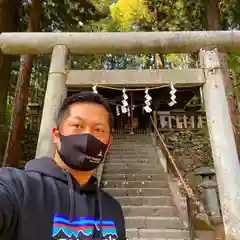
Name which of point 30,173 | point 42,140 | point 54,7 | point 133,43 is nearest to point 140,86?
point 133,43

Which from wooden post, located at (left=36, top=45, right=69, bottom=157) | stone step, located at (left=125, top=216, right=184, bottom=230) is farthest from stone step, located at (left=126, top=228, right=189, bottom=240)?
wooden post, located at (left=36, top=45, right=69, bottom=157)

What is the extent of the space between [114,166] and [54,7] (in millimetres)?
6055

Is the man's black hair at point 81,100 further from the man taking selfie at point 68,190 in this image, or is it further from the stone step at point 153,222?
the stone step at point 153,222

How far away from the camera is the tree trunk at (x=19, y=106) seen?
898cm

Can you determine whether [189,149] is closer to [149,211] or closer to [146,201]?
[146,201]

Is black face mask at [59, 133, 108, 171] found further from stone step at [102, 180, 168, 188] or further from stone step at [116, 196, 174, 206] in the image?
stone step at [102, 180, 168, 188]

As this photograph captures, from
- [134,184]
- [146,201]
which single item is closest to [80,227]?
[146,201]

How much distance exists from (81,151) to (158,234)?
16.9 ft

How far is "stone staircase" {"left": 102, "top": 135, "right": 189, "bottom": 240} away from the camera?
20.9 ft

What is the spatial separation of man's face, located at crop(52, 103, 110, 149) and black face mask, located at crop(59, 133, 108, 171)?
0.10 feet

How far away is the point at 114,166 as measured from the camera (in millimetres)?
9930

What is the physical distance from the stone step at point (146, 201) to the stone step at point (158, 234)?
3.69ft

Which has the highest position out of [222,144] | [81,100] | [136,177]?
[136,177]

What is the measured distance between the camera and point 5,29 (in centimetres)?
940
